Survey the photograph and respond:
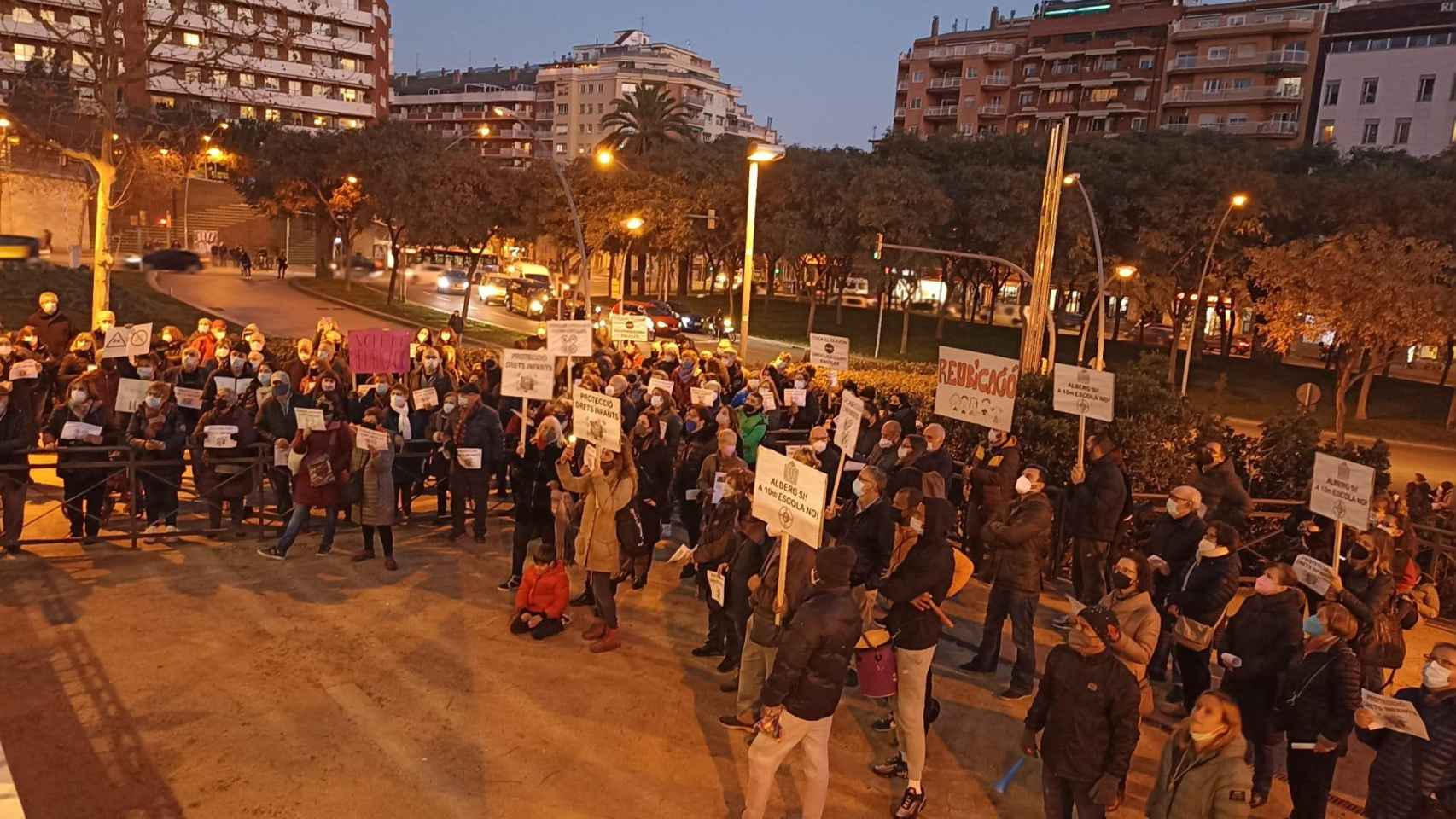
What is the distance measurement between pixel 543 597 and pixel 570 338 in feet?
17.0

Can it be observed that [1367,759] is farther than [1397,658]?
Yes

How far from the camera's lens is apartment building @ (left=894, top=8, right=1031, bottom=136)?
87.1 m

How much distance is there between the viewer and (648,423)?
10.3 metres

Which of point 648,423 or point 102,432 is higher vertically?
point 648,423

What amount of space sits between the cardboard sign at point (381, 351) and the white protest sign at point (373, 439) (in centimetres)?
487

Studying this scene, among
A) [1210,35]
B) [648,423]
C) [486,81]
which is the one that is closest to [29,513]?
[648,423]

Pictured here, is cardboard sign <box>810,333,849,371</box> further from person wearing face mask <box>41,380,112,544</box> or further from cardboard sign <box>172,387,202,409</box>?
person wearing face mask <box>41,380,112,544</box>

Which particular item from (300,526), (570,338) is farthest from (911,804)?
(570,338)

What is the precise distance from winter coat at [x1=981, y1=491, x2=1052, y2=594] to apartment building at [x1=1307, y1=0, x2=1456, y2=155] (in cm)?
6460

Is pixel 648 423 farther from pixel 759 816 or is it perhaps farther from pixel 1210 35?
pixel 1210 35

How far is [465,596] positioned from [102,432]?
461 centimetres

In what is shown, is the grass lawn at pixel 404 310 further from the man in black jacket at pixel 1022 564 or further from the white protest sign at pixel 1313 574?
the white protest sign at pixel 1313 574

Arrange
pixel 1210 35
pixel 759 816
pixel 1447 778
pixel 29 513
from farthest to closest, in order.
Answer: pixel 1210 35 < pixel 29 513 < pixel 759 816 < pixel 1447 778

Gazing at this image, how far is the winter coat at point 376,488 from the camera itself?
9.84m
